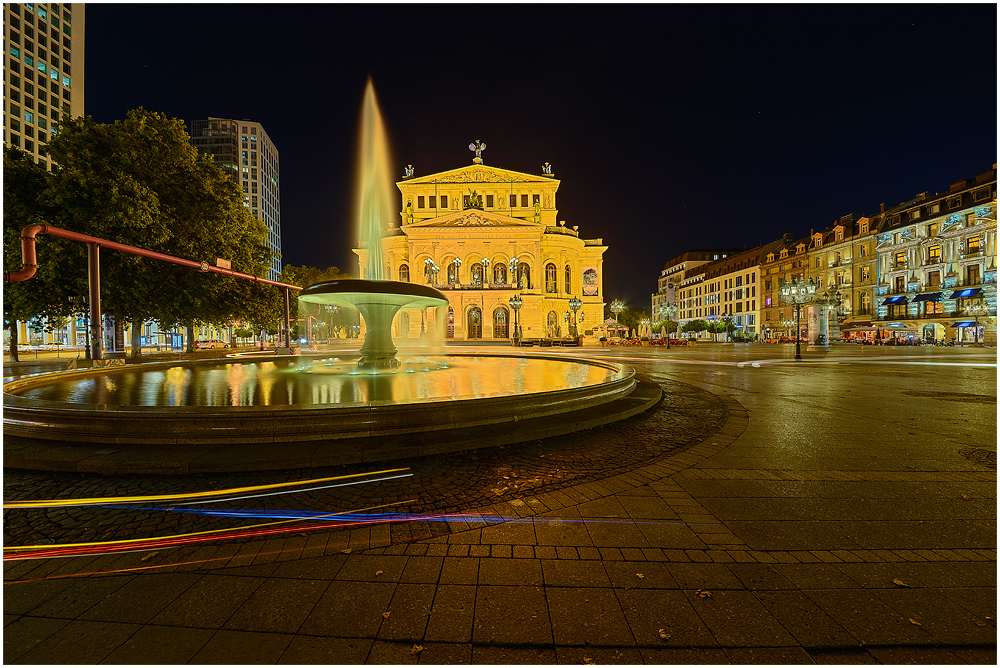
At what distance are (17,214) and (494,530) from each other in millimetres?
21751

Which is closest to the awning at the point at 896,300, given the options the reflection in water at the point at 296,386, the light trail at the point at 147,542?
the reflection in water at the point at 296,386

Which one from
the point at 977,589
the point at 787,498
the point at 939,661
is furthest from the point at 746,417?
the point at 939,661

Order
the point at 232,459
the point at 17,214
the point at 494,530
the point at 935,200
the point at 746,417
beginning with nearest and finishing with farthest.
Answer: the point at 494,530 < the point at 232,459 < the point at 746,417 < the point at 17,214 < the point at 935,200

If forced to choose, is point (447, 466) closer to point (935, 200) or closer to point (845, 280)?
point (935, 200)

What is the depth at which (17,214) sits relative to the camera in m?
14.3

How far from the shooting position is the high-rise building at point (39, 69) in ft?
173

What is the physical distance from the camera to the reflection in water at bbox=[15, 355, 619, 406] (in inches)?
270

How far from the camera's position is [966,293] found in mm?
41531

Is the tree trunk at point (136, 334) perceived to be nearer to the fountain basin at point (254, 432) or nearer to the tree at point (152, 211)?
the tree at point (152, 211)

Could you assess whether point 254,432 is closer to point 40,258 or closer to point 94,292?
point 94,292

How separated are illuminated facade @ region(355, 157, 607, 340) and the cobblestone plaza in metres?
42.3

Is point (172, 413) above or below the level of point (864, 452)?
above

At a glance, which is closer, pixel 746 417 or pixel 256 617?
pixel 256 617

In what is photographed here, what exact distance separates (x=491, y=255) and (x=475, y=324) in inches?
414
